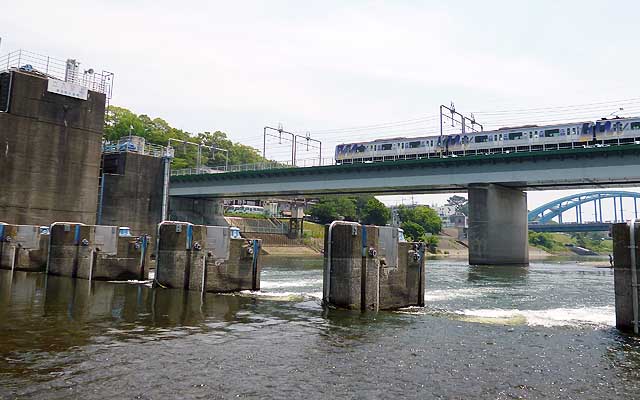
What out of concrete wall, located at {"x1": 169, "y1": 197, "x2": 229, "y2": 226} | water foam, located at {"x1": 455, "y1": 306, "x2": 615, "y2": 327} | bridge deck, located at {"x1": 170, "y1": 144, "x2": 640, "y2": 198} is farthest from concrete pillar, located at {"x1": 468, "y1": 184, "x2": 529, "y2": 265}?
concrete wall, located at {"x1": 169, "y1": 197, "x2": 229, "y2": 226}

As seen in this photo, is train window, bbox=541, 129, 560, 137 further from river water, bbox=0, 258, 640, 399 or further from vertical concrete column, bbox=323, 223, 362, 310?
vertical concrete column, bbox=323, 223, 362, 310

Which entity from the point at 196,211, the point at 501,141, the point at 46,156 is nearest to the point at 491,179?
the point at 501,141

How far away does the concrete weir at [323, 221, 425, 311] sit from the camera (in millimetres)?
19312

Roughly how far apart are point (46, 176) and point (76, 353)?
4274 cm

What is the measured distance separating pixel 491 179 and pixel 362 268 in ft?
154

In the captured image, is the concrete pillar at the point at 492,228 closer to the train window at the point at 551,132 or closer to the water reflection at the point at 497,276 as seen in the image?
the water reflection at the point at 497,276

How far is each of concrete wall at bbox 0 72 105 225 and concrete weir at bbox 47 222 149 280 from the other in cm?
1838

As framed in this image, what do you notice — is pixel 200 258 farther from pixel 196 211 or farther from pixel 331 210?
pixel 331 210

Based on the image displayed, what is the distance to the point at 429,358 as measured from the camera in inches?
482

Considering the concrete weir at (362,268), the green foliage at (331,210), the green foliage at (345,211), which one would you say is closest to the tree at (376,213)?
the green foliage at (345,211)

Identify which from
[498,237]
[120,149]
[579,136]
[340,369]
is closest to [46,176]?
[120,149]

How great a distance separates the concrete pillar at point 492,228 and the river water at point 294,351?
139ft

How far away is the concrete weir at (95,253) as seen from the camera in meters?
29.5

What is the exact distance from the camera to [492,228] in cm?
6350
